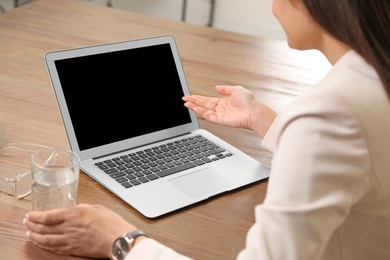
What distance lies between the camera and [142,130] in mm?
1394

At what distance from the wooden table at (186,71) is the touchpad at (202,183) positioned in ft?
0.07

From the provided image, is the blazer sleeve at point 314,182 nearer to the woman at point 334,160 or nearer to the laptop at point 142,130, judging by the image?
the woman at point 334,160

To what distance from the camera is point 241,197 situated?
4.09 feet

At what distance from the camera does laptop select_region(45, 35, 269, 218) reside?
4.07 ft

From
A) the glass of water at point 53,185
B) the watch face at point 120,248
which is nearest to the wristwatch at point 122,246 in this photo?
the watch face at point 120,248

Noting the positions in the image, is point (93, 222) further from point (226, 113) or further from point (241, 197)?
point (226, 113)

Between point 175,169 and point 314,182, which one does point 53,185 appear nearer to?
point 175,169

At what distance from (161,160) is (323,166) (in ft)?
1.79

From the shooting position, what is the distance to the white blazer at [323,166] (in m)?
0.84

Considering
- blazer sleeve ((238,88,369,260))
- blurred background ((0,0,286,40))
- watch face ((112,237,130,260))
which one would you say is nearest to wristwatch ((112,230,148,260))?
watch face ((112,237,130,260))

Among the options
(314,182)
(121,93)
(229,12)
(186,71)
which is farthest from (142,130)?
(229,12)

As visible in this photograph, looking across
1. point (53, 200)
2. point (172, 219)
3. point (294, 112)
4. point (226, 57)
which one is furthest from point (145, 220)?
point (226, 57)

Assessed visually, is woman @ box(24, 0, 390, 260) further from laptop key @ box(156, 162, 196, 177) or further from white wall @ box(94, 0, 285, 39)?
white wall @ box(94, 0, 285, 39)

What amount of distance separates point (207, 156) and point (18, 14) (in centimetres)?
114
